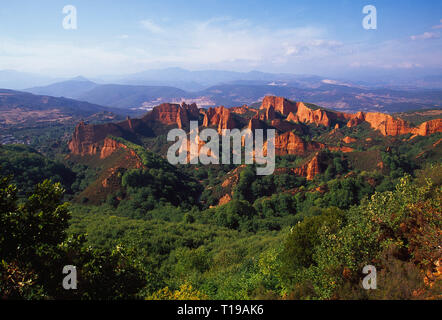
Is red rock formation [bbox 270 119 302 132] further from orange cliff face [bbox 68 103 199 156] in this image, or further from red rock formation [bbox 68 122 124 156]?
red rock formation [bbox 68 122 124 156]

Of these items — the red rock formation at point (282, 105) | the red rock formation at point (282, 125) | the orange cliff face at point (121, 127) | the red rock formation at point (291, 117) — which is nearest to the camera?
the orange cliff face at point (121, 127)

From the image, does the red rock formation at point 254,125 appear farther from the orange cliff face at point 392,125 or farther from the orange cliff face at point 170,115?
the orange cliff face at point 392,125

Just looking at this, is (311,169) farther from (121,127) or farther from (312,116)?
(121,127)

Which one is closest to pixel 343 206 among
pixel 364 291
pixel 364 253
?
pixel 364 253

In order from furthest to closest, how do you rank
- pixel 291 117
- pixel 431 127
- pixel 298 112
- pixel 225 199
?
pixel 298 112 < pixel 291 117 < pixel 431 127 < pixel 225 199

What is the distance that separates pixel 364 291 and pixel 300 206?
28.8 m

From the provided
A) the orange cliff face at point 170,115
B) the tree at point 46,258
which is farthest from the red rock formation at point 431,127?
the tree at point 46,258

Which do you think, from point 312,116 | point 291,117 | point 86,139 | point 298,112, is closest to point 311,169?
point 86,139

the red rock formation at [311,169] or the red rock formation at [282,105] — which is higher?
the red rock formation at [282,105]

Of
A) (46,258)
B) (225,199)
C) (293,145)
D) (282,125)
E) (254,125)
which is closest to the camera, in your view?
(46,258)

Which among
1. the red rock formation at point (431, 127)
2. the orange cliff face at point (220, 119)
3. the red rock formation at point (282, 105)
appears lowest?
the red rock formation at point (431, 127)

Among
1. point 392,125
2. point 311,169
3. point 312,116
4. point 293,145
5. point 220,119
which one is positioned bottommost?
point 311,169

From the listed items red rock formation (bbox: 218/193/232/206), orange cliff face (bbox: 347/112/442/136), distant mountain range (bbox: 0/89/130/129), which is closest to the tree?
red rock formation (bbox: 218/193/232/206)
